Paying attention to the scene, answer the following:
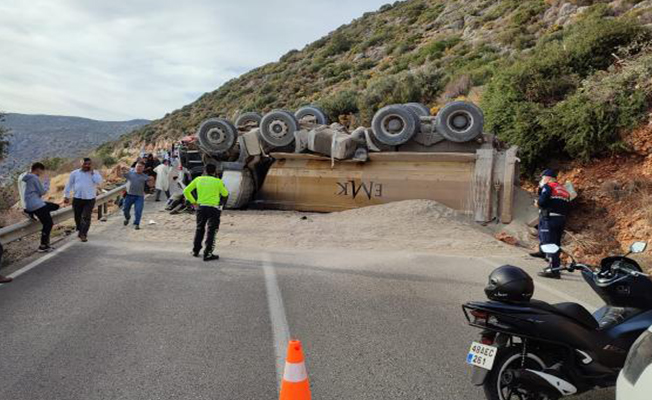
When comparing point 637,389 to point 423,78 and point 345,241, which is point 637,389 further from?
point 423,78

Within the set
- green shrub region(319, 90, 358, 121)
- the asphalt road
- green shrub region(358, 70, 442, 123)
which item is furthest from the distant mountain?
the asphalt road

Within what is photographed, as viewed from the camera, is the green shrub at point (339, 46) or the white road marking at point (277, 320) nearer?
the white road marking at point (277, 320)

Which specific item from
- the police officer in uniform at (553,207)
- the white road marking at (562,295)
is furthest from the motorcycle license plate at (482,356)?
the police officer in uniform at (553,207)

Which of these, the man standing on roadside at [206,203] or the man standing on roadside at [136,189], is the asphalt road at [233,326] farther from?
the man standing on roadside at [136,189]

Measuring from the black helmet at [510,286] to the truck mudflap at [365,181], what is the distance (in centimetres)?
963

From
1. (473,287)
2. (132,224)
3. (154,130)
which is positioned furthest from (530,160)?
(154,130)

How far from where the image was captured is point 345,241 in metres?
10.9

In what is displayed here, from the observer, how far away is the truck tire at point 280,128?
14859 mm

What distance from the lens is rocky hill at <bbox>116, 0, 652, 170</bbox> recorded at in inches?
521

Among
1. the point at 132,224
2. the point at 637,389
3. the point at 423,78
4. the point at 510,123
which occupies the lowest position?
the point at 132,224

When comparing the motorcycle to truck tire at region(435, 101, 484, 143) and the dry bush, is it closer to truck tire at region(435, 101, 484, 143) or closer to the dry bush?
the dry bush

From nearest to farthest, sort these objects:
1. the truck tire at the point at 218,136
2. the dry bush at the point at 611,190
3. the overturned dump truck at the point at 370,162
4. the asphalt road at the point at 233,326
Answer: the asphalt road at the point at 233,326, the dry bush at the point at 611,190, the overturned dump truck at the point at 370,162, the truck tire at the point at 218,136

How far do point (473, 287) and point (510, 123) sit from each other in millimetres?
9633

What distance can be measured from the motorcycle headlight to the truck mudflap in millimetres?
10544
